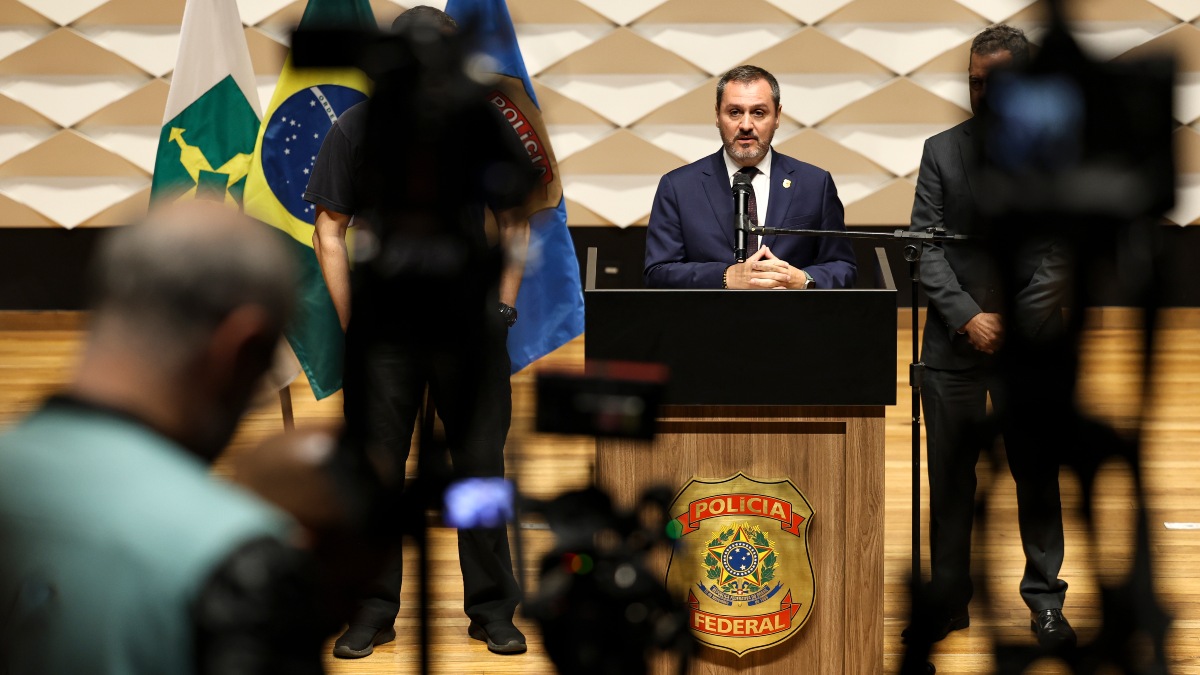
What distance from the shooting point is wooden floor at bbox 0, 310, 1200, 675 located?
159 centimetres

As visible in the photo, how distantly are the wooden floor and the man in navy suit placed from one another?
44 cm

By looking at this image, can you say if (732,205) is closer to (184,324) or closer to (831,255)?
(831,255)

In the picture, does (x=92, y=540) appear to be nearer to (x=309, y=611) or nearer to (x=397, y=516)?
(x=309, y=611)

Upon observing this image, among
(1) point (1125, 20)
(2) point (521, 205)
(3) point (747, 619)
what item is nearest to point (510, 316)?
(3) point (747, 619)

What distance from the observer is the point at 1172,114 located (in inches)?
51.9

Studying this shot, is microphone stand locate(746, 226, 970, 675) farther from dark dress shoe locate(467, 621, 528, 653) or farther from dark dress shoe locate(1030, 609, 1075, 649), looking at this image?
dark dress shoe locate(467, 621, 528, 653)

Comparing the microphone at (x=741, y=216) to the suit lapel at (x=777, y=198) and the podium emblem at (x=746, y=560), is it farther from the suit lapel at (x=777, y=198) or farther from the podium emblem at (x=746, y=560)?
the podium emblem at (x=746, y=560)

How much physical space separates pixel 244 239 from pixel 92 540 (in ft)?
0.75

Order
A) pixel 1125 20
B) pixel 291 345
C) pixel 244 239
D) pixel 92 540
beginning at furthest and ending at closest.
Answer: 1. pixel 1125 20
2. pixel 291 345
3. pixel 244 239
4. pixel 92 540

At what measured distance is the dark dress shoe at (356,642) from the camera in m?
2.99

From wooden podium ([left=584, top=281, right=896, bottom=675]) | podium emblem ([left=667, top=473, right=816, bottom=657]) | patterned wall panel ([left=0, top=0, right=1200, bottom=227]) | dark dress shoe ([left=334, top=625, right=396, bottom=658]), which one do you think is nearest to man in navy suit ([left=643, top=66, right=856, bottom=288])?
wooden podium ([left=584, top=281, right=896, bottom=675])

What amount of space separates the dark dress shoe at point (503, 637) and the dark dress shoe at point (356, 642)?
25cm

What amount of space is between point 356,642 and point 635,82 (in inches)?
160

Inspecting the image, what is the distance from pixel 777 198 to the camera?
2955mm
